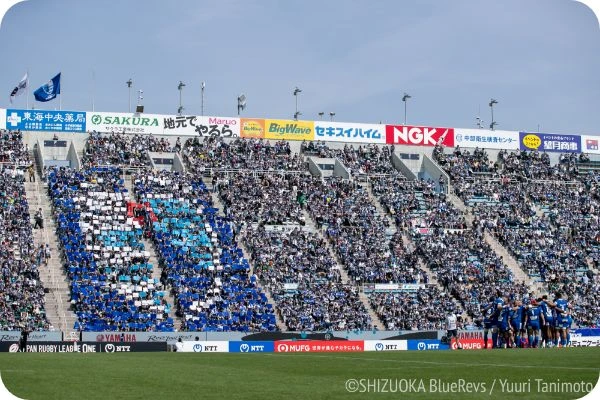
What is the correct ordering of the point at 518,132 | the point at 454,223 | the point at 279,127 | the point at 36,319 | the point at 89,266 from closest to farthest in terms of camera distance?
the point at 36,319
the point at 89,266
the point at 454,223
the point at 279,127
the point at 518,132

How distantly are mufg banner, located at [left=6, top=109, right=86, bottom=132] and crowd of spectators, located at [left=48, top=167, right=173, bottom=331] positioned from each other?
4.81 m

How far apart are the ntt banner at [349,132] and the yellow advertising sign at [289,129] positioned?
2.01 feet

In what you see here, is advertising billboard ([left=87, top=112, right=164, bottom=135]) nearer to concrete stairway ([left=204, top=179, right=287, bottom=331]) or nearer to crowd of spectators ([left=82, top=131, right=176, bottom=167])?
crowd of spectators ([left=82, top=131, right=176, bottom=167])

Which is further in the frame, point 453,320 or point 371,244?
point 371,244

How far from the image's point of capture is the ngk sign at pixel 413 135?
68.0m

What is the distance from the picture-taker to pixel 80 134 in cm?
5925

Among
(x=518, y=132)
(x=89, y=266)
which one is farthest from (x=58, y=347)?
(x=518, y=132)

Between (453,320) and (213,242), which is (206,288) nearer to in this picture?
(213,242)

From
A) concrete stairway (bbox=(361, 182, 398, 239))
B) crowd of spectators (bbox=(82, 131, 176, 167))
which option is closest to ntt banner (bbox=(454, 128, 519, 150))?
concrete stairway (bbox=(361, 182, 398, 239))

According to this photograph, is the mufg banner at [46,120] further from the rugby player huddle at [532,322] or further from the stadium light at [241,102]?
the rugby player huddle at [532,322]

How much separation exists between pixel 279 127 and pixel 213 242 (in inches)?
595

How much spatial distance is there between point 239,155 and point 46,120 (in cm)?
1233

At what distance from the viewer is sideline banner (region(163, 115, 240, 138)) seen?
6238 cm

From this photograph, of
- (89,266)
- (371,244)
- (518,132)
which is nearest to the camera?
(89,266)
